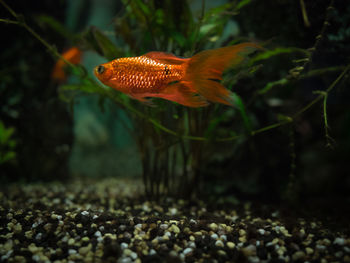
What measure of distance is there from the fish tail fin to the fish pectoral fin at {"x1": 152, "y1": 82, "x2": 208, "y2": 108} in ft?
0.21

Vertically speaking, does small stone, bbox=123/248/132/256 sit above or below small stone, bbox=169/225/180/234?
below

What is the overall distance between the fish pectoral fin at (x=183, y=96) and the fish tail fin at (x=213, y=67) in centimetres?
6

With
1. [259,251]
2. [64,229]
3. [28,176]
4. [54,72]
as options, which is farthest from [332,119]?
[28,176]

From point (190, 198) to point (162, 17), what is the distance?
2.14m

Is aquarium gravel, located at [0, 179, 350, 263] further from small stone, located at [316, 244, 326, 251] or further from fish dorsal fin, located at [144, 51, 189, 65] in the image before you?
fish dorsal fin, located at [144, 51, 189, 65]

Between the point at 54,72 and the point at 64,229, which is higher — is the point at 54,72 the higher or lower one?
the higher one

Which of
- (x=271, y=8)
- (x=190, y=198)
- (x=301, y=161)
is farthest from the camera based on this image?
(x=301, y=161)

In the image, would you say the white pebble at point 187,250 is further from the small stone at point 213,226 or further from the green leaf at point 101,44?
the green leaf at point 101,44

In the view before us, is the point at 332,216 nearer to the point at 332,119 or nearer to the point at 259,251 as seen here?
the point at 259,251

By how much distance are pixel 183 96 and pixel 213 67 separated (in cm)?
29

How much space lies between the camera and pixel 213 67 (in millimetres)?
1721

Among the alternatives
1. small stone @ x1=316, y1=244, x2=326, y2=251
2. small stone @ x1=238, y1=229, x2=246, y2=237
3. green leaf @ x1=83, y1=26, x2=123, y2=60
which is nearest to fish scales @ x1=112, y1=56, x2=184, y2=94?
green leaf @ x1=83, y1=26, x2=123, y2=60

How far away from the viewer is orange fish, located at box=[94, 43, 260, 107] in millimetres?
1703

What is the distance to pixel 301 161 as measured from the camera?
4266 mm
